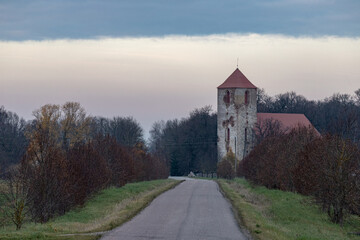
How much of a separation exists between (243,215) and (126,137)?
7281 centimetres

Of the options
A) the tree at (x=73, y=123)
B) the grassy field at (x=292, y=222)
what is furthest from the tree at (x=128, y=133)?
the grassy field at (x=292, y=222)

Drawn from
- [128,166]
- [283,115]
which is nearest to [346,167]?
[128,166]

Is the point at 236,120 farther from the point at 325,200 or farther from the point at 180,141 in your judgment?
the point at 325,200

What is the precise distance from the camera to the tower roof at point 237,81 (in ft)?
317

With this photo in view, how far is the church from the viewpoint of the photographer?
9500 centimetres

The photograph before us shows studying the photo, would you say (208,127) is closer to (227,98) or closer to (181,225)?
(227,98)

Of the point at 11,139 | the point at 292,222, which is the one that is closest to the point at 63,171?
the point at 292,222

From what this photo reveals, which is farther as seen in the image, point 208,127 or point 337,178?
point 208,127

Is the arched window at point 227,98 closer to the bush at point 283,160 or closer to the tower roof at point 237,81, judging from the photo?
the tower roof at point 237,81

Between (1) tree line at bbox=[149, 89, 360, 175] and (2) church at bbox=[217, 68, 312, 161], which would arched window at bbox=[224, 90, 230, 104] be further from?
(1) tree line at bbox=[149, 89, 360, 175]

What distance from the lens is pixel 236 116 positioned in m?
95.7

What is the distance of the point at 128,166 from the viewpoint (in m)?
45.1

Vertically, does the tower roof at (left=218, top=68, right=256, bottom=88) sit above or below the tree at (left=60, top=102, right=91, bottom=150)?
above

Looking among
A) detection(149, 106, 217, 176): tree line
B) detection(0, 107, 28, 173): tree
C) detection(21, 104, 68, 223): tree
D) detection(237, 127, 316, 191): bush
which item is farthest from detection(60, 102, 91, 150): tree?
detection(21, 104, 68, 223): tree
